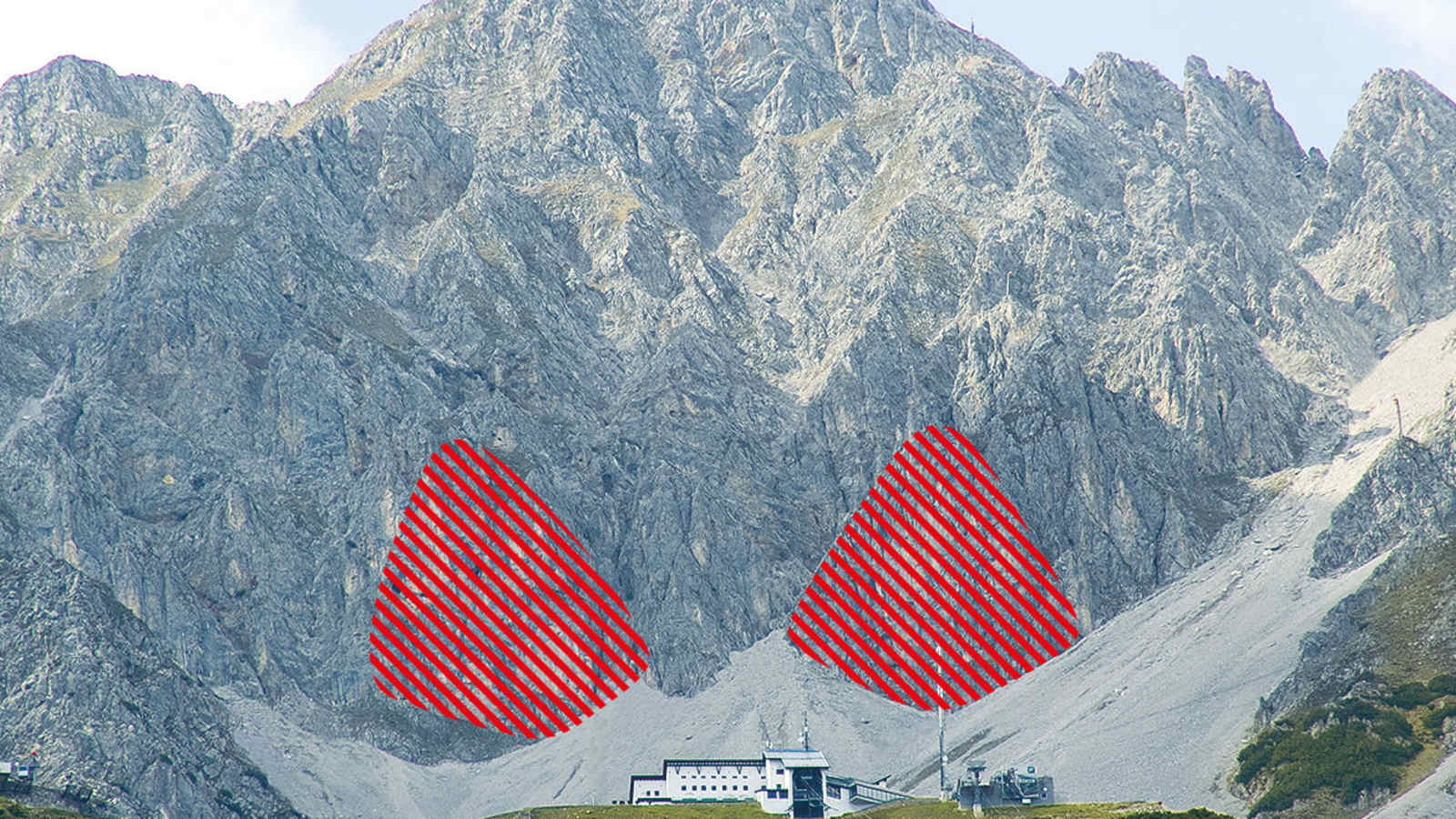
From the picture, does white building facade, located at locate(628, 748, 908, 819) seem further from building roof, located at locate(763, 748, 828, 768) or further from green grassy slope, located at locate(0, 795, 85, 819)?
green grassy slope, located at locate(0, 795, 85, 819)

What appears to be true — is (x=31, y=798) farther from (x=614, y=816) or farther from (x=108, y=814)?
(x=614, y=816)

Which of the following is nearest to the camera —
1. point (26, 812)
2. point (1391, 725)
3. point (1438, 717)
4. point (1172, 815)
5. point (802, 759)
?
point (1172, 815)

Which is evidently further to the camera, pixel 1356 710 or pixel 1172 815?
pixel 1356 710

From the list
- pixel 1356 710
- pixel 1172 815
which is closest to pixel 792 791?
pixel 1172 815

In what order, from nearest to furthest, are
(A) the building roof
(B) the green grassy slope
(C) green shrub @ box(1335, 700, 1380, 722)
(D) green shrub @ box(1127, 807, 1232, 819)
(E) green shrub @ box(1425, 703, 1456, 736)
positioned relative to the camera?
1. (D) green shrub @ box(1127, 807, 1232, 819)
2. (B) the green grassy slope
3. (A) the building roof
4. (E) green shrub @ box(1425, 703, 1456, 736)
5. (C) green shrub @ box(1335, 700, 1380, 722)

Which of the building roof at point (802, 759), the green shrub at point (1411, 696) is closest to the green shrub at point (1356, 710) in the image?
the green shrub at point (1411, 696)

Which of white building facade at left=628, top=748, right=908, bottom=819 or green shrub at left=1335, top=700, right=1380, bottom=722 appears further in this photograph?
green shrub at left=1335, top=700, right=1380, bottom=722

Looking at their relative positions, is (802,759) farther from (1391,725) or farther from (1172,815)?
(1391,725)

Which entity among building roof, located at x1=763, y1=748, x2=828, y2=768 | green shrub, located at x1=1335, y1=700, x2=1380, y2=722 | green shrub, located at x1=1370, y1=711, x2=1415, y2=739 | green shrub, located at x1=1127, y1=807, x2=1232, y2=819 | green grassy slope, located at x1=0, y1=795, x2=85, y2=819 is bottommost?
green shrub, located at x1=1127, y1=807, x2=1232, y2=819

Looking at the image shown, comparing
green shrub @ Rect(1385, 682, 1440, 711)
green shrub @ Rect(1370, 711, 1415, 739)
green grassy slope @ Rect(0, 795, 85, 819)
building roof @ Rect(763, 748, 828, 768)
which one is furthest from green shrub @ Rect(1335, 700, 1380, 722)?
green grassy slope @ Rect(0, 795, 85, 819)

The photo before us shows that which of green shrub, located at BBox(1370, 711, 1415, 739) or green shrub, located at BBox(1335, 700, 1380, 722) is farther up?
green shrub, located at BBox(1335, 700, 1380, 722)

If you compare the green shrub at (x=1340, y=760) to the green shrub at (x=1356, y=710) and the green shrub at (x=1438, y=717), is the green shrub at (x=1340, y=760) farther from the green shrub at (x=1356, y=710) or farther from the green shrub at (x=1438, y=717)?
the green shrub at (x=1438, y=717)
